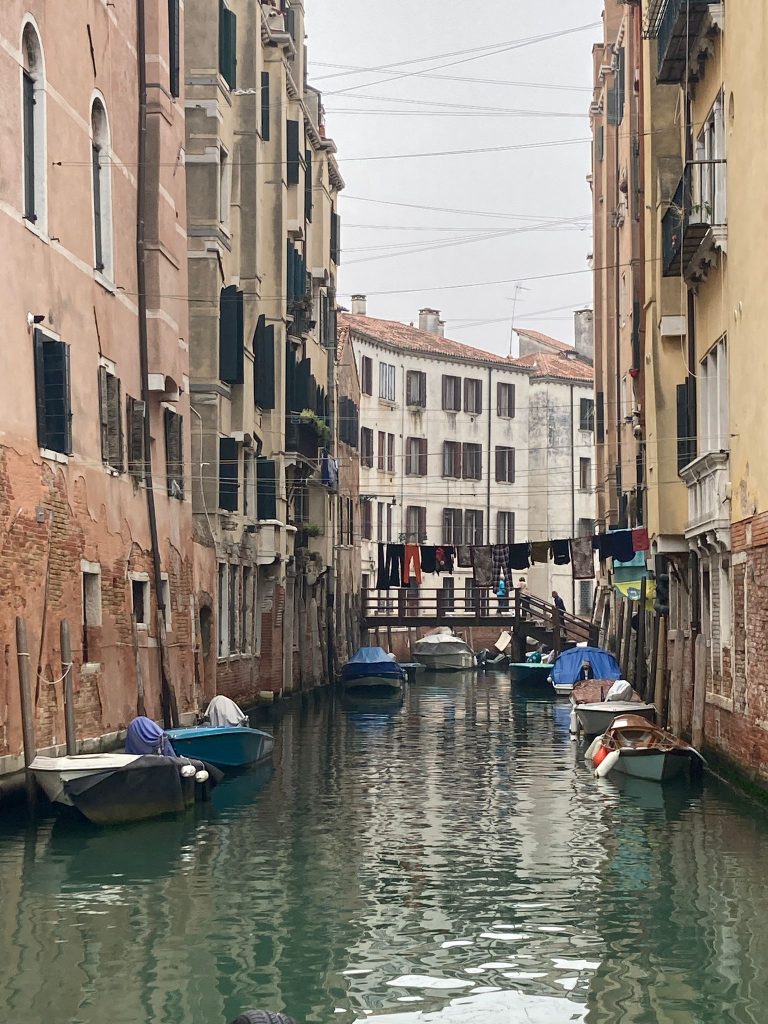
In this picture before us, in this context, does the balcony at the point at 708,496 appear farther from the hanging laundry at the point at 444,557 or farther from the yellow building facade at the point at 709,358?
the hanging laundry at the point at 444,557

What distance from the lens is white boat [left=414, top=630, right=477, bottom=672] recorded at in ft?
190

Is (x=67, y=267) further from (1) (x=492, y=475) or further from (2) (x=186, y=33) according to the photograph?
(1) (x=492, y=475)

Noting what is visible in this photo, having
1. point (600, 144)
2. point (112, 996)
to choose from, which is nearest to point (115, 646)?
point (112, 996)

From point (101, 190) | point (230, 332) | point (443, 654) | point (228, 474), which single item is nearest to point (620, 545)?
point (228, 474)

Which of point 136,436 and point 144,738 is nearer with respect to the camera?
point 144,738

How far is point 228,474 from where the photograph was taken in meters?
30.3

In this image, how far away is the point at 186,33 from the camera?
94.7ft

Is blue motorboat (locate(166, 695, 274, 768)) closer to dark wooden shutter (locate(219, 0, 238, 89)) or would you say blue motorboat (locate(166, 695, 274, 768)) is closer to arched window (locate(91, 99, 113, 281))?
arched window (locate(91, 99, 113, 281))

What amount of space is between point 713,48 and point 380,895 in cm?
1098

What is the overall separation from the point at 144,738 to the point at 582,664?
2307 cm

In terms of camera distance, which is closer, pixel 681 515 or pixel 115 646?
pixel 115 646

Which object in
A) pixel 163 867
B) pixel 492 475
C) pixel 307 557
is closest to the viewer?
pixel 163 867

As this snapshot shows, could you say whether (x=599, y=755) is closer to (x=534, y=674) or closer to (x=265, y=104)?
(x=265, y=104)

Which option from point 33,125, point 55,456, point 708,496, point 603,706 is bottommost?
point 603,706
